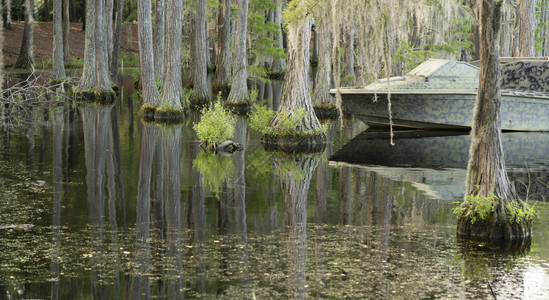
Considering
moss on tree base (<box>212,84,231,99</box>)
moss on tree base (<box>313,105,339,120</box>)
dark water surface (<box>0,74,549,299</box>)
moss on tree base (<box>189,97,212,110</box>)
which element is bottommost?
dark water surface (<box>0,74,549,299</box>)

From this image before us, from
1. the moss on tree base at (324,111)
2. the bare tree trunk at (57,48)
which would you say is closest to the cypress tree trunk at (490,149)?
the moss on tree base at (324,111)

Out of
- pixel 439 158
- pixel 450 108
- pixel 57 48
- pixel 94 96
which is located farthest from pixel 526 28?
pixel 57 48

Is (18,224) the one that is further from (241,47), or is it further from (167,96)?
(241,47)

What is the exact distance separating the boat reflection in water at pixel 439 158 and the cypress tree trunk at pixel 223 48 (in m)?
10.8

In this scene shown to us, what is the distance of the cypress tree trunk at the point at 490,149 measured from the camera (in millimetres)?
8930

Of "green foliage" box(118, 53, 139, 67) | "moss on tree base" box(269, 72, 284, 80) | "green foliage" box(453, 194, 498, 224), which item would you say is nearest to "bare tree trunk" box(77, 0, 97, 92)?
"moss on tree base" box(269, 72, 284, 80)

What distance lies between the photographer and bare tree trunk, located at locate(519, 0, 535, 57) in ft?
77.7

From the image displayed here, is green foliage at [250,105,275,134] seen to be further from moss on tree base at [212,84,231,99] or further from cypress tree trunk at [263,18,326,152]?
moss on tree base at [212,84,231,99]

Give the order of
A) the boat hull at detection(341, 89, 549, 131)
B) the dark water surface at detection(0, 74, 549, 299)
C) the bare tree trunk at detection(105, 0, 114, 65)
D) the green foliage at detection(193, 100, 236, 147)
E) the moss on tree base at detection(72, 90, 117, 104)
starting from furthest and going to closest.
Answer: the bare tree trunk at detection(105, 0, 114, 65)
the moss on tree base at detection(72, 90, 117, 104)
the boat hull at detection(341, 89, 549, 131)
the green foliage at detection(193, 100, 236, 147)
the dark water surface at detection(0, 74, 549, 299)

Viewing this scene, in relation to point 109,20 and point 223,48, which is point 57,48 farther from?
point 223,48

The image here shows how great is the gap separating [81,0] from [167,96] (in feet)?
147

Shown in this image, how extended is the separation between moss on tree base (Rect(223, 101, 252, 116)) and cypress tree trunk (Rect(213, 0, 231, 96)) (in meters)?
5.80

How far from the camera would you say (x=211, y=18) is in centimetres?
3600

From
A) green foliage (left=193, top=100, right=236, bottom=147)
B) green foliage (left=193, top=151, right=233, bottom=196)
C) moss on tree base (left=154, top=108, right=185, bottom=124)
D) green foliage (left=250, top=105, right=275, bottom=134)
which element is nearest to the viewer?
green foliage (left=193, top=151, right=233, bottom=196)
